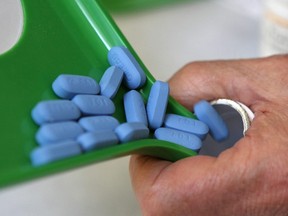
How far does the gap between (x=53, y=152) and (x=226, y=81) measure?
0.80 feet

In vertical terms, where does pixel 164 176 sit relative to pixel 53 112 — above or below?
below

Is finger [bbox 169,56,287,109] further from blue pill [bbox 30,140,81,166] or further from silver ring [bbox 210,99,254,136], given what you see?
blue pill [bbox 30,140,81,166]

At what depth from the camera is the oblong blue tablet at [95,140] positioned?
0.35 metres

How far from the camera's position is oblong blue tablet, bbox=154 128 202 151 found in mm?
425

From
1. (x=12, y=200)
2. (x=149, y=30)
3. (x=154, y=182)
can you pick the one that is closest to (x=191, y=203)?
(x=154, y=182)

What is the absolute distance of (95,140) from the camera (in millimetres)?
347

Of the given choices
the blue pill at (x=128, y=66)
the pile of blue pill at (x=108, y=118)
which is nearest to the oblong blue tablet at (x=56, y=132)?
the pile of blue pill at (x=108, y=118)

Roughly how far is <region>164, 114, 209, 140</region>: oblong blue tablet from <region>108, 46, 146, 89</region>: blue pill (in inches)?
1.7

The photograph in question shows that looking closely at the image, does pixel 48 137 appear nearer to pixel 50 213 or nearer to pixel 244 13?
pixel 50 213

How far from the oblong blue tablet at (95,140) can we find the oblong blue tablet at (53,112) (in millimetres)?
27

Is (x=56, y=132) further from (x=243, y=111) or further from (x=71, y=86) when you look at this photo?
(x=243, y=111)

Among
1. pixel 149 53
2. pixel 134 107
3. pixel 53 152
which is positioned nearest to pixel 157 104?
pixel 134 107

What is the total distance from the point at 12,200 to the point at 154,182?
0.70ft

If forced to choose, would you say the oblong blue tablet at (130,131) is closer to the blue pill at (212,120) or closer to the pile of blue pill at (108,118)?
the pile of blue pill at (108,118)
